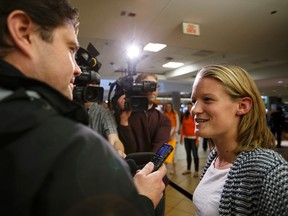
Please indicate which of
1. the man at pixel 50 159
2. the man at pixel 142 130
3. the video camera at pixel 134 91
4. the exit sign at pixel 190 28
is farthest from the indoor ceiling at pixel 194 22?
the man at pixel 50 159

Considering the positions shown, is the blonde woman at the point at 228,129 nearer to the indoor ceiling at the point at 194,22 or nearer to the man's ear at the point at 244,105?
the man's ear at the point at 244,105

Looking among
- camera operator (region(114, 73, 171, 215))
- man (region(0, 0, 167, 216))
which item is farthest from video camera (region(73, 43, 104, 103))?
man (region(0, 0, 167, 216))

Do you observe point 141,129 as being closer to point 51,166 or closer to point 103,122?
point 103,122

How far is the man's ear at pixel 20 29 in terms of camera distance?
1.69 ft

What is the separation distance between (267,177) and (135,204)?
1.83 feet

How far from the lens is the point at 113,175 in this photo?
1.37ft

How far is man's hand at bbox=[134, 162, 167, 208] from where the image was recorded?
2.22ft

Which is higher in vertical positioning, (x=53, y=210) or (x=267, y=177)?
(x=53, y=210)

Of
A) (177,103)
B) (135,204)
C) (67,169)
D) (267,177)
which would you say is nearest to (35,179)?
(67,169)

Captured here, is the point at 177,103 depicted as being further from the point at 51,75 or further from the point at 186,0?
the point at 51,75

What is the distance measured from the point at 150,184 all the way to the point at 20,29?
56cm

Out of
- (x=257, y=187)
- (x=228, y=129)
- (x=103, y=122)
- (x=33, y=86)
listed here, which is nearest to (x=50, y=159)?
(x=33, y=86)

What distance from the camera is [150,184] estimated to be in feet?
2.32

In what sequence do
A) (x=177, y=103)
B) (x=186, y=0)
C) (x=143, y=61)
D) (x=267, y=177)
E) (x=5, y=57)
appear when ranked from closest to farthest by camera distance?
(x=5, y=57)
(x=267, y=177)
(x=186, y=0)
(x=143, y=61)
(x=177, y=103)
